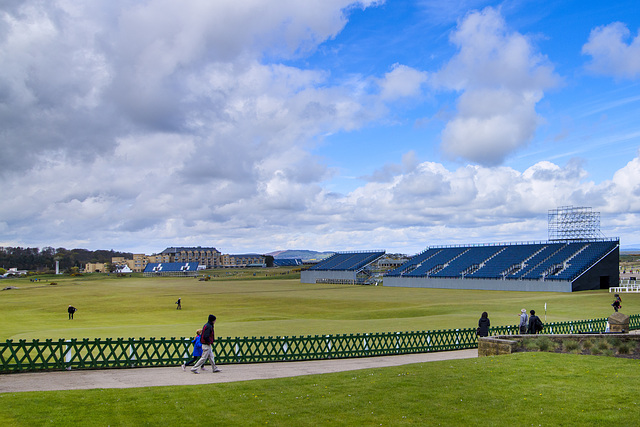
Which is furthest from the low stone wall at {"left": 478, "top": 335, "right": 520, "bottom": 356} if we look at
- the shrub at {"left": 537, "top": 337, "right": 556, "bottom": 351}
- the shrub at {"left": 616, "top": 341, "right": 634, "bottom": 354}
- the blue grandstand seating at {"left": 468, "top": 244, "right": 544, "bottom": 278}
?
the blue grandstand seating at {"left": 468, "top": 244, "right": 544, "bottom": 278}

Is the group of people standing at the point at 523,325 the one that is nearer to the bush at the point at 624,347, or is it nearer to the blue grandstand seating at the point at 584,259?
the bush at the point at 624,347

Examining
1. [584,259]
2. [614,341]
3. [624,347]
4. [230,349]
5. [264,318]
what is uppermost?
[584,259]

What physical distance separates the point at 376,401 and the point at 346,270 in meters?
130

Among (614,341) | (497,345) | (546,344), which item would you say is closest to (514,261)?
(614,341)

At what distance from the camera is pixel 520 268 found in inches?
3907

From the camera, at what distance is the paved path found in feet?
58.8

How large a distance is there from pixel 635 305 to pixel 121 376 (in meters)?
55.7

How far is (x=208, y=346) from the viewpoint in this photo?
20.4 metres

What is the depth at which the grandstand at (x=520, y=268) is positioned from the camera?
87.1 meters

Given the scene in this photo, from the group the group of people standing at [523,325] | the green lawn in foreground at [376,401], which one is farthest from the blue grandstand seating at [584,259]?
the green lawn in foreground at [376,401]

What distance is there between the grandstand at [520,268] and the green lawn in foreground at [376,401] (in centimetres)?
7554

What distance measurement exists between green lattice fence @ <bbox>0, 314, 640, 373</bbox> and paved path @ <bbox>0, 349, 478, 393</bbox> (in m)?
0.59

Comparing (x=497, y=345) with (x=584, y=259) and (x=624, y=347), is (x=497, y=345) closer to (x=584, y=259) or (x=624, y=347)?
(x=624, y=347)

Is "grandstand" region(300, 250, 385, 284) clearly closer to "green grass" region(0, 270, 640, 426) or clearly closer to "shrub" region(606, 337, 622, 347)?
"shrub" region(606, 337, 622, 347)
